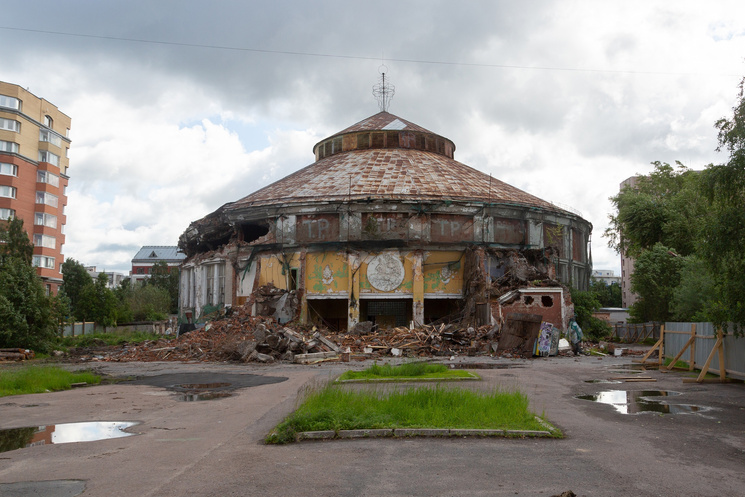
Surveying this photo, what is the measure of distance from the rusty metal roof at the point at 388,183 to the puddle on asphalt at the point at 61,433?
2316 cm

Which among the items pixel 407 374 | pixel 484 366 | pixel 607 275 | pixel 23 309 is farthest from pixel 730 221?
pixel 607 275

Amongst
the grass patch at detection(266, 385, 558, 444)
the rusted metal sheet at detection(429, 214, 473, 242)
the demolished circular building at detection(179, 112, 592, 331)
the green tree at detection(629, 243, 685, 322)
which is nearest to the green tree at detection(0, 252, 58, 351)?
the demolished circular building at detection(179, 112, 592, 331)

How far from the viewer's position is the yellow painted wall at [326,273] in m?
31.9

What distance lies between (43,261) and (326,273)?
34.9 meters

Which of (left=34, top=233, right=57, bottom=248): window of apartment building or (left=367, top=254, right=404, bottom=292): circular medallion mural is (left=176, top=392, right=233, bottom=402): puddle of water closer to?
(left=367, top=254, right=404, bottom=292): circular medallion mural

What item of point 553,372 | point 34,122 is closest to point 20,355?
point 553,372

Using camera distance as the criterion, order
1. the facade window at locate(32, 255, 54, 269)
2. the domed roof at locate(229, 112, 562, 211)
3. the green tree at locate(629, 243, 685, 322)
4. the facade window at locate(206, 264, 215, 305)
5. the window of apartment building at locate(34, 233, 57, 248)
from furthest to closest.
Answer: the window of apartment building at locate(34, 233, 57, 248), the facade window at locate(32, 255, 54, 269), the green tree at locate(629, 243, 685, 322), the facade window at locate(206, 264, 215, 305), the domed roof at locate(229, 112, 562, 211)

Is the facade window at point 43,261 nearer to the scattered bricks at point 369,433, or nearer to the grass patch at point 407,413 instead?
the grass patch at point 407,413

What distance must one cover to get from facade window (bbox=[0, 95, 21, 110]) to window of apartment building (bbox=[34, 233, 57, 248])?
11.1m

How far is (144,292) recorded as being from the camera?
69.6 meters

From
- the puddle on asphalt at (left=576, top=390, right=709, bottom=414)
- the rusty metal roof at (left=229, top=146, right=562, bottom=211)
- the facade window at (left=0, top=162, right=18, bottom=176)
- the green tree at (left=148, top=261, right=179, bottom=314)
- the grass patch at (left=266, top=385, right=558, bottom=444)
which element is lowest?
the puddle on asphalt at (left=576, top=390, right=709, bottom=414)

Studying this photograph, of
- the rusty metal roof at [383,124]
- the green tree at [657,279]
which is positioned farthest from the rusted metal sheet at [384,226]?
the green tree at [657,279]

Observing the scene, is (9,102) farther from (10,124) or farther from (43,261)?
(43,261)

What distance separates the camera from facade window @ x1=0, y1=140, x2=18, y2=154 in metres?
50.6
